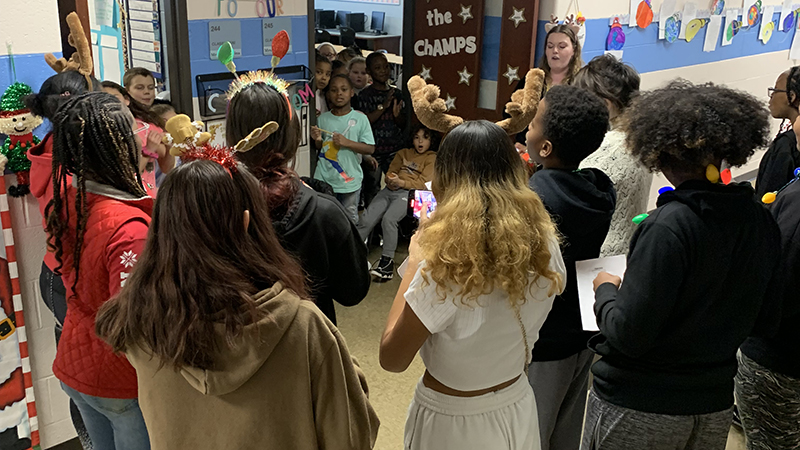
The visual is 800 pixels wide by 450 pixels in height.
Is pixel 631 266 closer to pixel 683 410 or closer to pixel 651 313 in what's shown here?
pixel 651 313

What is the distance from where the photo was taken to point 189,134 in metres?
1.52

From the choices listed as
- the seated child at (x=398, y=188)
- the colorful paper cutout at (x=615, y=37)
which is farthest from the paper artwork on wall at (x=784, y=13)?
the seated child at (x=398, y=188)

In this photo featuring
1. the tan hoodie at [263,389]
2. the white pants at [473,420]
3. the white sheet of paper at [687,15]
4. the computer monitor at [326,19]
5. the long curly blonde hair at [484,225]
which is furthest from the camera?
the computer monitor at [326,19]

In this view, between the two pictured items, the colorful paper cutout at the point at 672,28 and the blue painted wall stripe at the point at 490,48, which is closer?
the blue painted wall stripe at the point at 490,48

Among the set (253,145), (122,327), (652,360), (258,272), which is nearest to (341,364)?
(258,272)

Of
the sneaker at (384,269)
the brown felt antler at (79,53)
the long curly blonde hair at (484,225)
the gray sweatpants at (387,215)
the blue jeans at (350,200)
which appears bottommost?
the sneaker at (384,269)

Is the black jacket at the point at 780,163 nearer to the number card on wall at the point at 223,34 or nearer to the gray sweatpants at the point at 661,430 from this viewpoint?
the gray sweatpants at the point at 661,430

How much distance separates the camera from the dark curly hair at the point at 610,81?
234 cm

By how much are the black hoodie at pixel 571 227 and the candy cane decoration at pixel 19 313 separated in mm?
1696

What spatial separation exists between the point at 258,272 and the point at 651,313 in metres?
0.86

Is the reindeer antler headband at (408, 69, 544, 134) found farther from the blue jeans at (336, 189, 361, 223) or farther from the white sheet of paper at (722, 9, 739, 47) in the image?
the white sheet of paper at (722, 9, 739, 47)

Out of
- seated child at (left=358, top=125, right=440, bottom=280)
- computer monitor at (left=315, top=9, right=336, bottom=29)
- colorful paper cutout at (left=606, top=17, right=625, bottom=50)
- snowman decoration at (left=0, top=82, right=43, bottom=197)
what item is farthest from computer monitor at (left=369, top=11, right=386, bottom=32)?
snowman decoration at (left=0, top=82, right=43, bottom=197)

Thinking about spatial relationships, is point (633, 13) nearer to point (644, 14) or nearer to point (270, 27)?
point (644, 14)

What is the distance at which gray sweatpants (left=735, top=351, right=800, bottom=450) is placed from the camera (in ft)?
6.40
